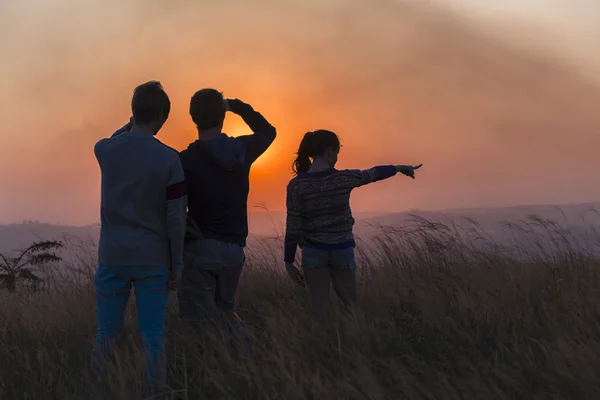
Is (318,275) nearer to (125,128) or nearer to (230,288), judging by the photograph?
(230,288)

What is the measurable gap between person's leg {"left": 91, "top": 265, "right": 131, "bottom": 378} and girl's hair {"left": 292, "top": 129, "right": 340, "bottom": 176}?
5.47 ft

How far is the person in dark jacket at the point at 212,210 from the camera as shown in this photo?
3.66 m

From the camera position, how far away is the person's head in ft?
11.0

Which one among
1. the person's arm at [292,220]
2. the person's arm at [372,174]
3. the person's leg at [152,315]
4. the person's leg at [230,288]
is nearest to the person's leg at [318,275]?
the person's arm at [292,220]

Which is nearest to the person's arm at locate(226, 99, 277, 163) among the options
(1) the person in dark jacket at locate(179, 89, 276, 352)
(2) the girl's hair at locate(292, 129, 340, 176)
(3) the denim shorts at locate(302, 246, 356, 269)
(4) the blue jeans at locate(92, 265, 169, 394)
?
(1) the person in dark jacket at locate(179, 89, 276, 352)

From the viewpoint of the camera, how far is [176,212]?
3.27 m

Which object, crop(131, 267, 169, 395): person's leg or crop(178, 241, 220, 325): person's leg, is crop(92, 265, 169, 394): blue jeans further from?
crop(178, 241, 220, 325): person's leg

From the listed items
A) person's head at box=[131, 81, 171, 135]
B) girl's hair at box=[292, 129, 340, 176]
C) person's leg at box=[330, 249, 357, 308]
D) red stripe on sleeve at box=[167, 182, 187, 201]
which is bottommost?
person's leg at box=[330, 249, 357, 308]

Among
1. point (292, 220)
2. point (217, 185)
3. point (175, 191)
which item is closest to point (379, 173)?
point (292, 220)

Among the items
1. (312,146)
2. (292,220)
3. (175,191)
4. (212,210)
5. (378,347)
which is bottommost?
(378,347)

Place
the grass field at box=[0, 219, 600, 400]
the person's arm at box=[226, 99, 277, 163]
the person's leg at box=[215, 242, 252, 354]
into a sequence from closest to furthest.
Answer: the grass field at box=[0, 219, 600, 400] < the person's leg at box=[215, 242, 252, 354] < the person's arm at box=[226, 99, 277, 163]

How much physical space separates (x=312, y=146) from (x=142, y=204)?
1.57m

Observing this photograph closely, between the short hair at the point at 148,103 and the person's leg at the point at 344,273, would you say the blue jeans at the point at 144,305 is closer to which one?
the short hair at the point at 148,103

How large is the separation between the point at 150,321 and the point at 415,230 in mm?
4585
